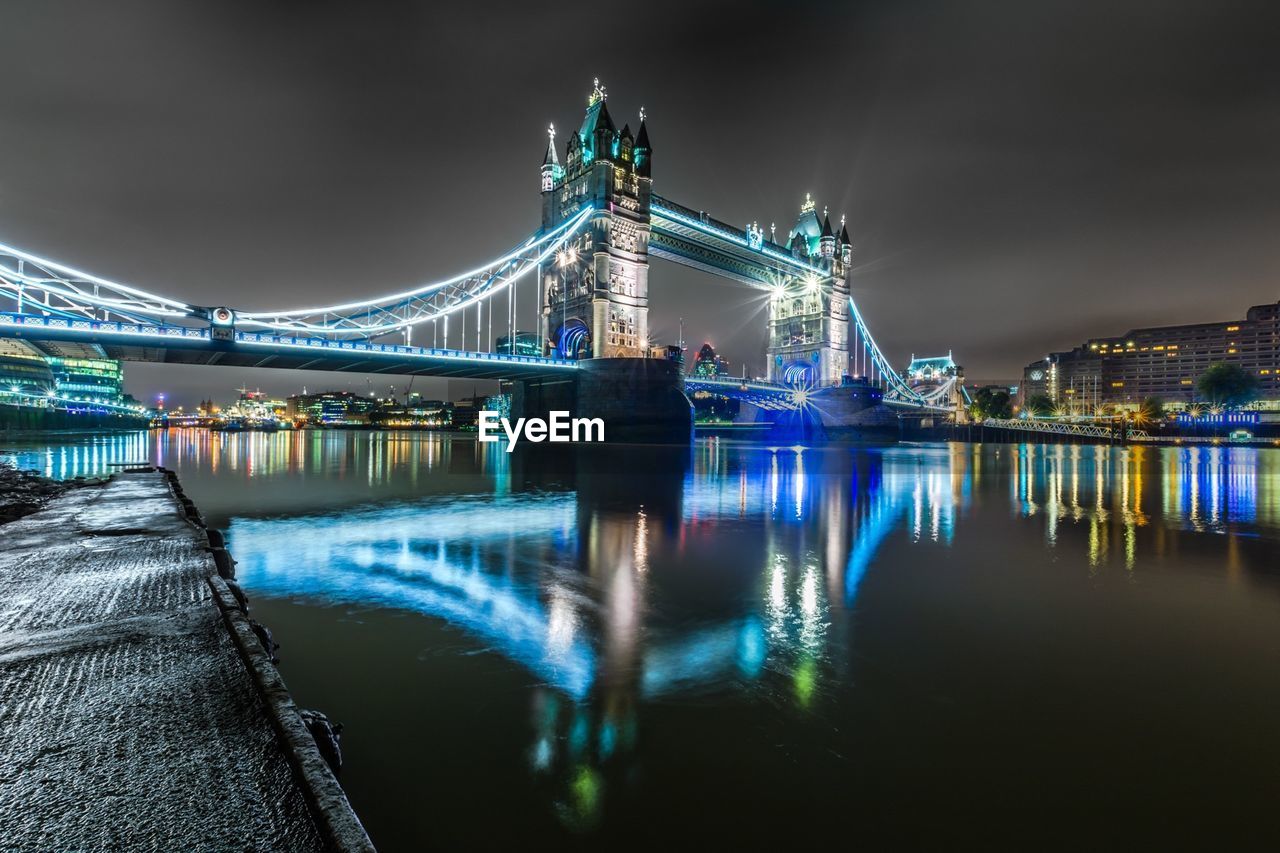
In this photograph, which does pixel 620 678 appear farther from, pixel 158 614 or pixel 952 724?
pixel 158 614

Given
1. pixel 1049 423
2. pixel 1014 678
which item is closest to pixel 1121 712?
pixel 1014 678

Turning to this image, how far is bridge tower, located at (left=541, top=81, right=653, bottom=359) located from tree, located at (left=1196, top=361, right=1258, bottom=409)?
10249 centimetres

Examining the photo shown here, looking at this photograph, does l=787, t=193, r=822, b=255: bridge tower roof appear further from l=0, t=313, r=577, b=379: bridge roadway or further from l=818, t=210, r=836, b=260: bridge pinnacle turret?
l=0, t=313, r=577, b=379: bridge roadway

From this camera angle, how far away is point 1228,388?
97750mm

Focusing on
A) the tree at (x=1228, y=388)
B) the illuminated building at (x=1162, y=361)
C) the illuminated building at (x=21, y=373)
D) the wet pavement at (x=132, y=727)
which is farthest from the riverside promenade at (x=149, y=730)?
the illuminated building at (x=1162, y=361)

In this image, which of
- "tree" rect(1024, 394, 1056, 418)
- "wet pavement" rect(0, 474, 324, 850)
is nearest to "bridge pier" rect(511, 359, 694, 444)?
"wet pavement" rect(0, 474, 324, 850)

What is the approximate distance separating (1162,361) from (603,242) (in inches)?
6825

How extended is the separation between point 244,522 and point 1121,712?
569 inches

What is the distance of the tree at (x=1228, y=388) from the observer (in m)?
97.6

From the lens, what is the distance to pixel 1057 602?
275 inches

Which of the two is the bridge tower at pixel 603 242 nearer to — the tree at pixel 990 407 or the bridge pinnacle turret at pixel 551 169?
the bridge pinnacle turret at pixel 551 169

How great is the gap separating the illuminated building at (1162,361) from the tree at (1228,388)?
3538cm

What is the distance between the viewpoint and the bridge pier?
48.8 meters

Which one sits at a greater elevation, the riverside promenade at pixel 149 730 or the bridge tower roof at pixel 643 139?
the bridge tower roof at pixel 643 139
